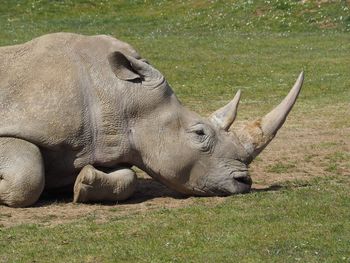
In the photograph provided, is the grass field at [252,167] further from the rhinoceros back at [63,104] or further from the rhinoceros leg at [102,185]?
the rhinoceros back at [63,104]

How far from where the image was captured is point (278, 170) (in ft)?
43.9

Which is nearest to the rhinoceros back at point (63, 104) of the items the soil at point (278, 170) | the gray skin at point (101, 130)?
the gray skin at point (101, 130)

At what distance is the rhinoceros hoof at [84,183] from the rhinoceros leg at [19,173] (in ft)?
1.23

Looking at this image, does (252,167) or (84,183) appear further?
(252,167)

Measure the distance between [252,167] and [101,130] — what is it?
3290 mm

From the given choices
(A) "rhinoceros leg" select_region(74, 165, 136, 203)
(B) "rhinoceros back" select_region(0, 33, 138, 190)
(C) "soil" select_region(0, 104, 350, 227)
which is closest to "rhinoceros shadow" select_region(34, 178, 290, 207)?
(C) "soil" select_region(0, 104, 350, 227)

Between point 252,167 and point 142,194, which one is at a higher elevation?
point 142,194

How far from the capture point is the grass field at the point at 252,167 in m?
8.89

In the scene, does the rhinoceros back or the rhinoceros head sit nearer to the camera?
the rhinoceros back

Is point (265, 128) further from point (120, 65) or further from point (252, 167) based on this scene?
point (252, 167)

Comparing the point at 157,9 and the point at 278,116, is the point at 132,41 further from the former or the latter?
the point at 278,116

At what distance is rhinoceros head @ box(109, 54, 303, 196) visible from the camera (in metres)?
11.1

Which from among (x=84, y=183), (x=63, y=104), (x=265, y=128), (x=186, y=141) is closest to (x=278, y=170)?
(x=265, y=128)

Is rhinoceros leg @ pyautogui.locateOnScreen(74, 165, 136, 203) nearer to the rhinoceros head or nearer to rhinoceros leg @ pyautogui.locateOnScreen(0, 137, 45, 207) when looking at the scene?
the rhinoceros head
